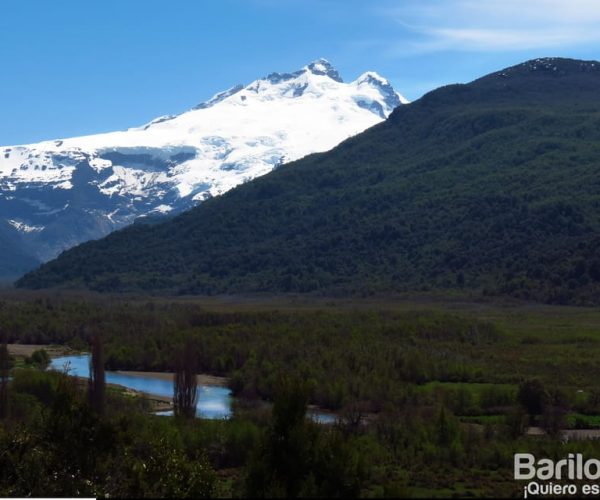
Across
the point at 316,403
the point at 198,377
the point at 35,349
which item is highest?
the point at 35,349

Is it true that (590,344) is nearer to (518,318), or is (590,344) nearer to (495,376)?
(495,376)

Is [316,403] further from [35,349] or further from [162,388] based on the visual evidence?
[35,349]

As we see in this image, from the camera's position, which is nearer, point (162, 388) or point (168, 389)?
point (168, 389)

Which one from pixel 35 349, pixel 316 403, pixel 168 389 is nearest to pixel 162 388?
pixel 168 389

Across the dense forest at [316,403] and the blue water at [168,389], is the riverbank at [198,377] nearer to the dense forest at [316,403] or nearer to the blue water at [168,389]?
the blue water at [168,389]

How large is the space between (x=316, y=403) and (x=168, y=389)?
786 inches

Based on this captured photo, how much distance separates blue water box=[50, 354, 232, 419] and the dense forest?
2.24 metres

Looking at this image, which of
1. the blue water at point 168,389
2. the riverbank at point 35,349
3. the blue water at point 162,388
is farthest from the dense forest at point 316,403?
the riverbank at point 35,349

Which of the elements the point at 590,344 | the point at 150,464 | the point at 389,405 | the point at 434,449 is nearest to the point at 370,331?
the point at 590,344

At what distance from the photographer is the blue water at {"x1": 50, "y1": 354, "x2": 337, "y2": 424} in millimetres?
93562

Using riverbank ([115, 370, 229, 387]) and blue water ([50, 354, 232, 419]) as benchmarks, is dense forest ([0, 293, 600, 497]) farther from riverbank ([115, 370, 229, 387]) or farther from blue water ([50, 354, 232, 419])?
blue water ([50, 354, 232, 419])

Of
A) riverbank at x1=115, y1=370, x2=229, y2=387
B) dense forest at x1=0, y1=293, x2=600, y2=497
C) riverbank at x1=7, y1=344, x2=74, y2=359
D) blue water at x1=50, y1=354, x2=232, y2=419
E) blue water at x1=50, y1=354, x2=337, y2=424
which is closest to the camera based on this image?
dense forest at x1=0, y1=293, x2=600, y2=497

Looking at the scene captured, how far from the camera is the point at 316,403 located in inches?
3939

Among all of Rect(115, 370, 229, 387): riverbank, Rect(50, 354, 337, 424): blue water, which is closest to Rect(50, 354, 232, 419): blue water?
Rect(50, 354, 337, 424): blue water
